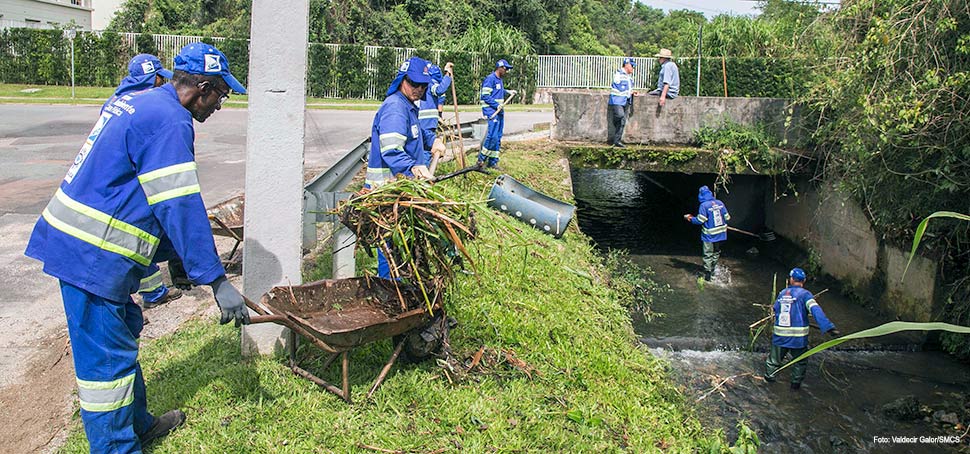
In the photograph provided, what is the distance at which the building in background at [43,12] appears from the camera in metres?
34.5

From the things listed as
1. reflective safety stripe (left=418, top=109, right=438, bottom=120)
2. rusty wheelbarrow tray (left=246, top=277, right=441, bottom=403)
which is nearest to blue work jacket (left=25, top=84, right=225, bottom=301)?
rusty wheelbarrow tray (left=246, top=277, right=441, bottom=403)

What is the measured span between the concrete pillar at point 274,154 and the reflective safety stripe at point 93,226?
1211 mm

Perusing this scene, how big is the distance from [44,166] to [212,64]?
9216 mm

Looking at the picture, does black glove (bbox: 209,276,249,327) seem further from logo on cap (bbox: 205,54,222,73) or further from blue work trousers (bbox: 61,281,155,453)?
logo on cap (bbox: 205,54,222,73)

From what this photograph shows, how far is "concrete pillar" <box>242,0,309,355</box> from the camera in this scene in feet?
15.3

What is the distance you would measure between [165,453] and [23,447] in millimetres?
818

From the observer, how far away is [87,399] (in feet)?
11.7

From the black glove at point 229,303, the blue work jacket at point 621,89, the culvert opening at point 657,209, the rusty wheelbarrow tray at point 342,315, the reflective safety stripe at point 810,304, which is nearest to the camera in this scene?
the black glove at point 229,303

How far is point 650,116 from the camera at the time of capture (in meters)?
13.7

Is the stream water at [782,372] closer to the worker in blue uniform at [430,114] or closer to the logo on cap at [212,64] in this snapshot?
the worker in blue uniform at [430,114]

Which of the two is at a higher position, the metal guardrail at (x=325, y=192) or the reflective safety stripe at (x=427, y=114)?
the reflective safety stripe at (x=427, y=114)

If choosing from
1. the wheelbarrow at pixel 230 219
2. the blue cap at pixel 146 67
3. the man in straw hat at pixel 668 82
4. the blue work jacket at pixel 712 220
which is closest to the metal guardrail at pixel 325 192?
the wheelbarrow at pixel 230 219

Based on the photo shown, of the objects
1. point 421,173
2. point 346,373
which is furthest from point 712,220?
point 346,373

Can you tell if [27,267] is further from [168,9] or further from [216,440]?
[168,9]
